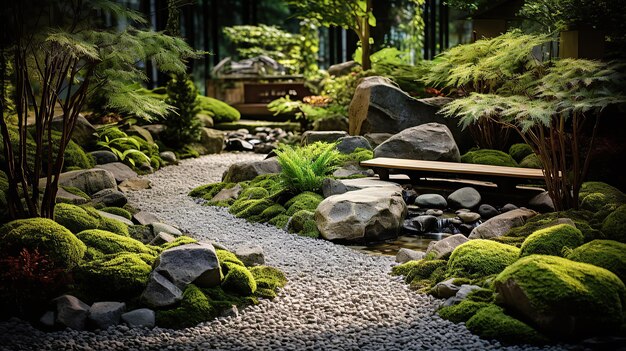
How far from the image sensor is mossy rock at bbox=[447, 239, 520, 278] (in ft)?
20.5

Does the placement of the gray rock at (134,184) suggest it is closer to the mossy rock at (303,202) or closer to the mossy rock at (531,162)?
the mossy rock at (303,202)

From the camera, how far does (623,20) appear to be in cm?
1057

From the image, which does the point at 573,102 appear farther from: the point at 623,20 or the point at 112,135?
the point at 112,135

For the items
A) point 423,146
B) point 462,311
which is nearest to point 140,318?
point 462,311

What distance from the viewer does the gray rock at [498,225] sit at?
7828mm

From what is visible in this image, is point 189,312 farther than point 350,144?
No

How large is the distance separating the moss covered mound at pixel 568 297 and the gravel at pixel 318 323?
188 mm

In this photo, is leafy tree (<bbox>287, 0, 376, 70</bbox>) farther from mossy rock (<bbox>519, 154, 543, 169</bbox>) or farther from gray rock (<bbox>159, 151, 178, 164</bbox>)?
mossy rock (<bbox>519, 154, 543, 169</bbox>)

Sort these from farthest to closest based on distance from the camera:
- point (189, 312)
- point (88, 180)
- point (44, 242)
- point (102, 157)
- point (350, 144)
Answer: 1. point (102, 157)
2. point (350, 144)
3. point (88, 180)
4. point (44, 242)
5. point (189, 312)

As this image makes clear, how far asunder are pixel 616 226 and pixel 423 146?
4.46m

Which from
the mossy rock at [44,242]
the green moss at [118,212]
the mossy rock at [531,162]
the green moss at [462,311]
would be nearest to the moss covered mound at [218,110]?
the mossy rock at [531,162]

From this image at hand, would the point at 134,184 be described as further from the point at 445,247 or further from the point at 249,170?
the point at 445,247

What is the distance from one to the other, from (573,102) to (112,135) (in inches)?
332

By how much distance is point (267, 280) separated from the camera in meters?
6.43
